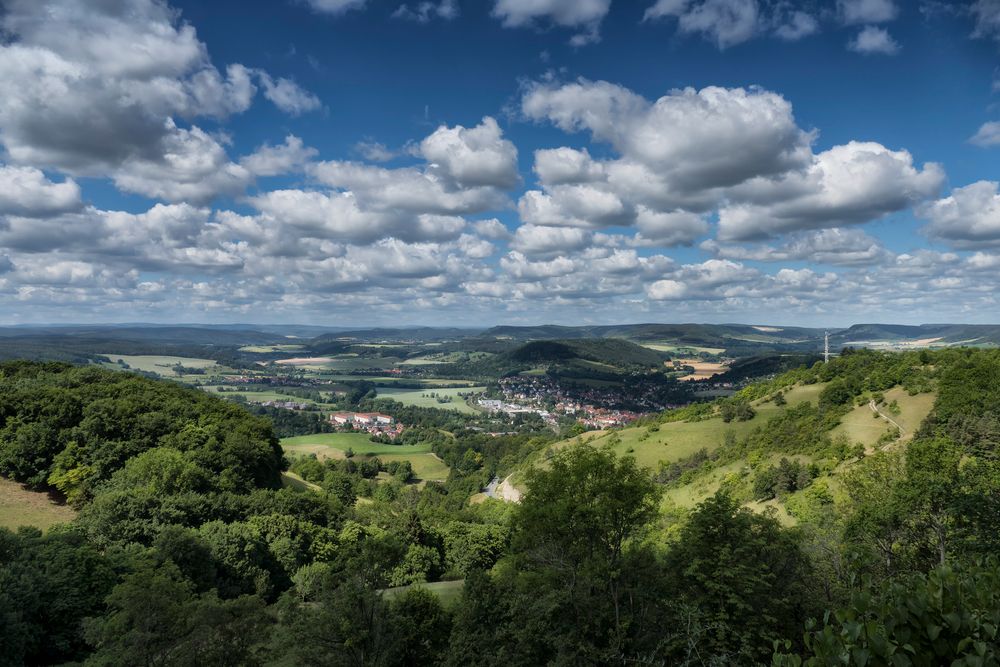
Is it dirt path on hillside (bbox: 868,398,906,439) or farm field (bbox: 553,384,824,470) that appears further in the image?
farm field (bbox: 553,384,824,470)

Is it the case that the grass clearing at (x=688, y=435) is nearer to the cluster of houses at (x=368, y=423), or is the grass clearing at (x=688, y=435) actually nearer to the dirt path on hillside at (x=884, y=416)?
the dirt path on hillside at (x=884, y=416)

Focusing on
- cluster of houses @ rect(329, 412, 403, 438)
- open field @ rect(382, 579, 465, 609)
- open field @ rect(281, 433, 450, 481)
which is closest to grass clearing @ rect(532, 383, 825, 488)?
open field @ rect(382, 579, 465, 609)

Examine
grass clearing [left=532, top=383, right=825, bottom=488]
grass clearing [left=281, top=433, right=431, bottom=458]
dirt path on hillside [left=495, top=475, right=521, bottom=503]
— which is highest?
grass clearing [left=532, top=383, right=825, bottom=488]

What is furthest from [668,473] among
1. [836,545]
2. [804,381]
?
[836,545]

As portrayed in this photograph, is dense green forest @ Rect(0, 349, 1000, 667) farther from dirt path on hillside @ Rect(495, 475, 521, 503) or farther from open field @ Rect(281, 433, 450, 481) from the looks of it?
open field @ Rect(281, 433, 450, 481)

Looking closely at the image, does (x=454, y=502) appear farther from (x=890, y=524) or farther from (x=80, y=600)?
(x=890, y=524)

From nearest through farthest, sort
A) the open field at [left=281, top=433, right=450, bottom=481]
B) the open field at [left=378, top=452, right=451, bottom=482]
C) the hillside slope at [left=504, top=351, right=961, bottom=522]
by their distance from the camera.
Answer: the hillside slope at [left=504, top=351, right=961, bottom=522] → the open field at [left=378, top=452, right=451, bottom=482] → the open field at [left=281, top=433, right=450, bottom=481]

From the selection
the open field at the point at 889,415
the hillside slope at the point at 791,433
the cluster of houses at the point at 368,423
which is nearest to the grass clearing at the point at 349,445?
the cluster of houses at the point at 368,423
